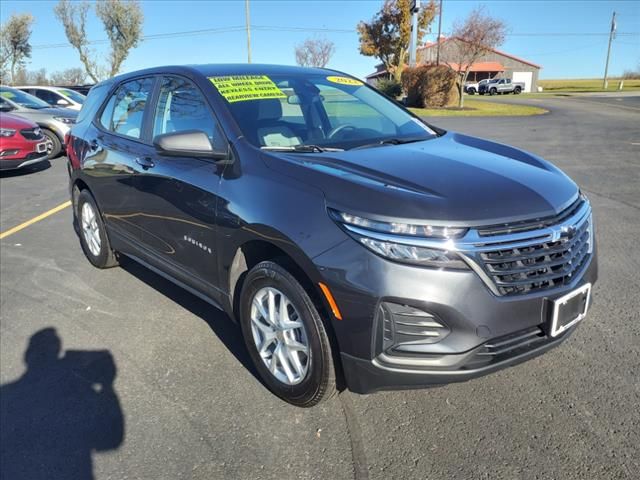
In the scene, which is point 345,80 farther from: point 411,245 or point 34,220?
point 34,220

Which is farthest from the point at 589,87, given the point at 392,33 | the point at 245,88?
the point at 245,88

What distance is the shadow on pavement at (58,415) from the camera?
8.02 feet

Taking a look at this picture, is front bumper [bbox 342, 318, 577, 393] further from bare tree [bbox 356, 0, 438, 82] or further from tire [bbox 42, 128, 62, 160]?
bare tree [bbox 356, 0, 438, 82]

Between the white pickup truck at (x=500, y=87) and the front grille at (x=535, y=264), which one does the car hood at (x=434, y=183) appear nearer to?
the front grille at (x=535, y=264)

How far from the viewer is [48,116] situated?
12195 mm

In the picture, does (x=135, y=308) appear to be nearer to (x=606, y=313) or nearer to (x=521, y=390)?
(x=521, y=390)

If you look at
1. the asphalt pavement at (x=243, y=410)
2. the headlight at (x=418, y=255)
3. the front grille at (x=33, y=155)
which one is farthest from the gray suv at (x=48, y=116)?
the headlight at (x=418, y=255)

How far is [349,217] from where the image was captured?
2.28 meters

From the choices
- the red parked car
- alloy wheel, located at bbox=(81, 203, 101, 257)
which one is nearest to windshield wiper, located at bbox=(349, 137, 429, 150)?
alloy wheel, located at bbox=(81, 203, 101, 257)

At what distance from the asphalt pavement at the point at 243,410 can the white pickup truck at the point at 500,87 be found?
186ft

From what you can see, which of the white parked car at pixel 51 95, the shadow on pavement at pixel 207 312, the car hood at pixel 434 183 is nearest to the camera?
the car hood at pixel 434 183

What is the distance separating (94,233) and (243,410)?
9.31 ft

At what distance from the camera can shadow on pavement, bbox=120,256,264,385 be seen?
3.38 m

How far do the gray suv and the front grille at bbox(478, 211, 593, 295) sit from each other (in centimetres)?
1216
